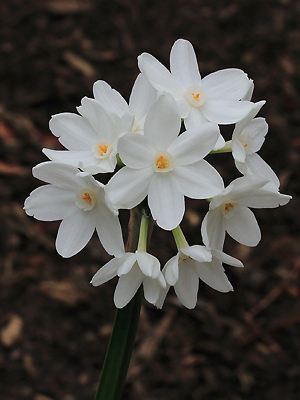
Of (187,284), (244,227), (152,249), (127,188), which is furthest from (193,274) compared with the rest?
(152,249)

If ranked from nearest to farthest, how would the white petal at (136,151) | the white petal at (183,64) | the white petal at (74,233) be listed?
1. the white petal at (136,151)
2. the white petal at (74,233)
3. the white petal at (183,64)

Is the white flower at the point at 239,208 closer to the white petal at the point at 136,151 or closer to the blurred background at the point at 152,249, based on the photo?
the white petal at the point at 136,151

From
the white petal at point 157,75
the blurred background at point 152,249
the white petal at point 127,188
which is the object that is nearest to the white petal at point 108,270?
the white petal at point 127,188

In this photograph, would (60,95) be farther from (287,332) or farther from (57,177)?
(57,177)

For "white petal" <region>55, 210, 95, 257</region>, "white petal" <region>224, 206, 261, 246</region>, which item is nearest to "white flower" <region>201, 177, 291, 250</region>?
"white petal" <region>224, 206, 261, 246</region>

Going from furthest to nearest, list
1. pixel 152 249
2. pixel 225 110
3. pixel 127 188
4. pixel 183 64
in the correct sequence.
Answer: pixel 152 249 → pixel 183 64 → pixel 225 110 → pixel 127 188

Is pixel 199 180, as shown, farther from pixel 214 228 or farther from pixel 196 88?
pixel 196 88

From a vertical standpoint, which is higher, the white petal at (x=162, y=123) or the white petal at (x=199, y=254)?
the white petal at (x=162, y=123)
